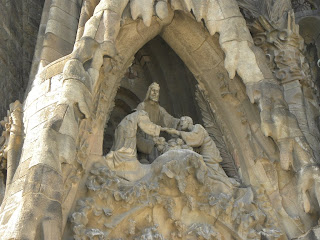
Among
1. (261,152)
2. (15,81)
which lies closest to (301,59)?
(261,152)

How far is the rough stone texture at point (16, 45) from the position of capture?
7.34 metres

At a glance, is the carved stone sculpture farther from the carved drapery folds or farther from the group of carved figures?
the carved drapery folds

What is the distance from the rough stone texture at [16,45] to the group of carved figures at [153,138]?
1703 mm

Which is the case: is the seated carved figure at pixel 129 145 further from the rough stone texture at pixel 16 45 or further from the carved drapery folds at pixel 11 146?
the rough stone texture at pixel 16 45

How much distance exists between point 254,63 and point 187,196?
1785mm

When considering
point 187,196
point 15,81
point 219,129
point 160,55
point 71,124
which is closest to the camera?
point 71,124

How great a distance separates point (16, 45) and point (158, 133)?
2704mm

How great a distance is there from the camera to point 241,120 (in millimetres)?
6668

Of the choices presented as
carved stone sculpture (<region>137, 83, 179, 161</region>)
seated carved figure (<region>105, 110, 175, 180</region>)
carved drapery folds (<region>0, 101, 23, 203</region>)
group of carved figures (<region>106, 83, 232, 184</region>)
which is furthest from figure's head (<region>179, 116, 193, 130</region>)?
carved drapery folds (<region>0, 101, 23, 203</region>)

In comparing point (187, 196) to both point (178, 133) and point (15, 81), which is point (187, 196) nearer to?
point (178, 133)

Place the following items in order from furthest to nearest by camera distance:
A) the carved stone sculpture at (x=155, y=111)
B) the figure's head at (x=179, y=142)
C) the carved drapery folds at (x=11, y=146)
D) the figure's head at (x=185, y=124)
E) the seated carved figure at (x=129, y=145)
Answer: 1. the carved stone sculpture at (x=155, y=111)
2. the figure's head at (x=185, y=124)
3. the figure's head at (x=179, y=142)
4. the seated carved figure at (x=129, y=145)
5. the carved drapery folds at (x=11, y=146)

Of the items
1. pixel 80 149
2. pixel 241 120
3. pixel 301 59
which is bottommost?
pixel 80 149

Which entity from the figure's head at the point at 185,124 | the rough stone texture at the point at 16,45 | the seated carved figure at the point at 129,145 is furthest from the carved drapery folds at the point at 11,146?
the figure's head at the point at 185,124

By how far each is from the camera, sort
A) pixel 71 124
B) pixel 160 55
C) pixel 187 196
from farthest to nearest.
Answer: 1. pixel 160 55
2. pixel 187 196
3. pixel 71 124
